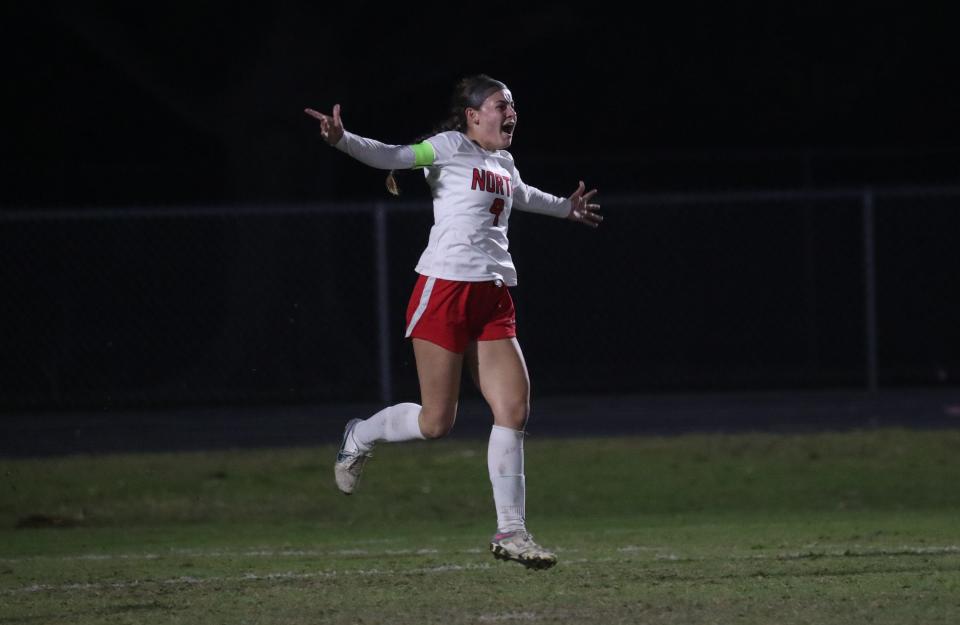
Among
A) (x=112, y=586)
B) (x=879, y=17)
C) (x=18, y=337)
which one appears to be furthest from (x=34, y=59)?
(x=112, y=586)

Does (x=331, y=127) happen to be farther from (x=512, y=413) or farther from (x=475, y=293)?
(x=512, y=413)

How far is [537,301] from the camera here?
725 inches

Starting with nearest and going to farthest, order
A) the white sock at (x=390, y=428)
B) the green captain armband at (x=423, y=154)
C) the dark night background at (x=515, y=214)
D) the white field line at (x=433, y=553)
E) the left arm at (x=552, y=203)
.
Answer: the green captain armband at (x=423, y=154) < the white sock at (x=390, y=428) < the left arm at (x=552, y=203) < the white field line at (x=433, y=553) < the dark night background at (x=515, y=214)

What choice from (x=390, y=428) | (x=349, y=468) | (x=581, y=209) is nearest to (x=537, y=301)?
(x=581, y=209)

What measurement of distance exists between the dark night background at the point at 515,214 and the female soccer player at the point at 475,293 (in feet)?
28.0

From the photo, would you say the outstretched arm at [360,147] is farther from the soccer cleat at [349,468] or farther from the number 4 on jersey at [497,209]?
the soccer cleat at [349,468]

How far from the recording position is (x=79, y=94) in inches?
904

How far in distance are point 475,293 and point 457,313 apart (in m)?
0.12

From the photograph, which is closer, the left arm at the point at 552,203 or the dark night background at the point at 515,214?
the left arm at the point at 552,203

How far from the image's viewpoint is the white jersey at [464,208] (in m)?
7.06

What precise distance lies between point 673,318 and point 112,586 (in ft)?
39.6

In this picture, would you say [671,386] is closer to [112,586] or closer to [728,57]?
[728,57]

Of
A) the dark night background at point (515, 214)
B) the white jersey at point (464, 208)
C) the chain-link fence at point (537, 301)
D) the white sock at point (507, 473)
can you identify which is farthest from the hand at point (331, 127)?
the chain-link fence at point (537, 301)

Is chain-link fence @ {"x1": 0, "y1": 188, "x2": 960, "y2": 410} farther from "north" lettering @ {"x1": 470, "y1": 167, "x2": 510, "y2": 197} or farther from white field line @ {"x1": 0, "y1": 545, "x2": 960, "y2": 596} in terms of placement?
"north" lettering @ {"x1": 470, "y1": 167, "x2": 510, "y2": 197}
